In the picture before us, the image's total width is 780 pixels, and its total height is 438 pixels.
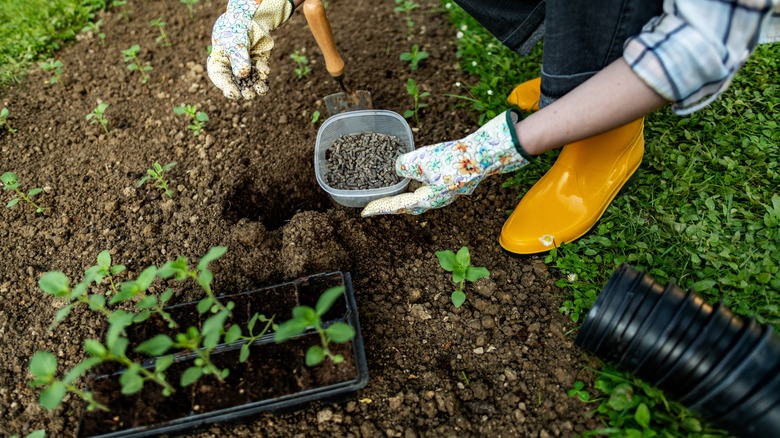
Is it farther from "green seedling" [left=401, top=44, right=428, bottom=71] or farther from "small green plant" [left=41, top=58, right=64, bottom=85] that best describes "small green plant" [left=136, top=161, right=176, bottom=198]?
"green seedling" [left=401, top=44, right=428, bottom=71]

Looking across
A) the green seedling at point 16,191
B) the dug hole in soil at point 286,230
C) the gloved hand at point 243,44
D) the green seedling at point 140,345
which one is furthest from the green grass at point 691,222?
the green seedling at point 16,191

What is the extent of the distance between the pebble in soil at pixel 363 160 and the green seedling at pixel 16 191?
1142 mm

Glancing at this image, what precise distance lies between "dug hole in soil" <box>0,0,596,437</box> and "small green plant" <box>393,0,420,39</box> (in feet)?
0.15

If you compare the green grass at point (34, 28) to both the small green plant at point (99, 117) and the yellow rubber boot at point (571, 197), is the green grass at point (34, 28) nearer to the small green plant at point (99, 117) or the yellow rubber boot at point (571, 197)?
Answer: the small green plant at point (99, 117)

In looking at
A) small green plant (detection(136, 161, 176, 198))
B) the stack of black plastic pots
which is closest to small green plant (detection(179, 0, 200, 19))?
small green plant (detection(136, 161, 176, 198))

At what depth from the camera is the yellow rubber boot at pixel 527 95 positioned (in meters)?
2.10

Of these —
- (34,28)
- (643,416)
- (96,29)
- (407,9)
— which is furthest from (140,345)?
(34,28)

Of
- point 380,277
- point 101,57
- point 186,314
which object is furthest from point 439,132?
point 101,57

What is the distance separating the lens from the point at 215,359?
4.75ft

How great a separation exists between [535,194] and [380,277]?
601 mm

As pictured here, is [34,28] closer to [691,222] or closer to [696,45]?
[696,45]

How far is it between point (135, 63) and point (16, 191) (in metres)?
0.88

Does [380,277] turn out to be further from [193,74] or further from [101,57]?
[101,57]

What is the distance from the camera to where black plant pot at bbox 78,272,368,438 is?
1343 mm
